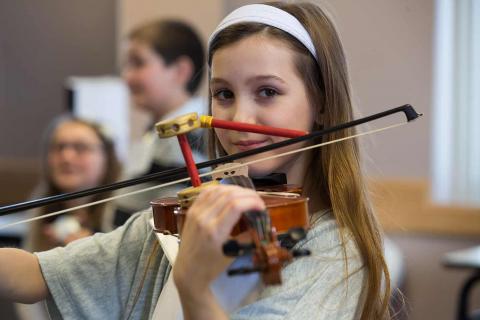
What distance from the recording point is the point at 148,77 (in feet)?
7.18

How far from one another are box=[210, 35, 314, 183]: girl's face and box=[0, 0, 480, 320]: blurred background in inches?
4.4

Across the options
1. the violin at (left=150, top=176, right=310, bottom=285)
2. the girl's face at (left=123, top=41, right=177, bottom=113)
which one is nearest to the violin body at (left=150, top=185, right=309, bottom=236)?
the violin at (left=150, top=176, right=310, bottom=285)

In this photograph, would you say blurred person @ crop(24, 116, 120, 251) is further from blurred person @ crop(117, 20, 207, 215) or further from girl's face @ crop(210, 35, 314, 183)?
girl's face @ crop(210, 35, 314, 183)

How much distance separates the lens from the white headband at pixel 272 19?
3.06ft

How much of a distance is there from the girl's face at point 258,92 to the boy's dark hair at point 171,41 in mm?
1293

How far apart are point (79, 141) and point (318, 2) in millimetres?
1480

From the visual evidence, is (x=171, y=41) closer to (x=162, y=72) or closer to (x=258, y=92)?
(x=162, y=72)

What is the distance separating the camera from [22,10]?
11.9 ft

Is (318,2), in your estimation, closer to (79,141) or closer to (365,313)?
(365,313)

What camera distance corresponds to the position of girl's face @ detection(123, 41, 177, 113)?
7.09 ft

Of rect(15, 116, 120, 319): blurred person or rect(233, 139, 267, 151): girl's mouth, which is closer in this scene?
rect(233, 139, 267, 151): girl's mouth

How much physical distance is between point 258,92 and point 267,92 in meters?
0.01

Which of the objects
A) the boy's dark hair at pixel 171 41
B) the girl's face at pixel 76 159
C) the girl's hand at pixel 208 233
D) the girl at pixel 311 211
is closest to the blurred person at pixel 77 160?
the girl's face at pixel 76 159

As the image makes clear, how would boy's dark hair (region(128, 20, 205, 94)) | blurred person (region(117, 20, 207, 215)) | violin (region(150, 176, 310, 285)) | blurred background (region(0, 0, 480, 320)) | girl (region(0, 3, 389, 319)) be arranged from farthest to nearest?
1. boy's dark hair (region(128, 20, 205, 94))
2. blurred person (region(117, 20, 207, 215))
3. blurred background (region(0, 0, 480, 320))
4. girl (region(0, 3, 389, 319))
5. violin (region(150, 176, 310, 285))
